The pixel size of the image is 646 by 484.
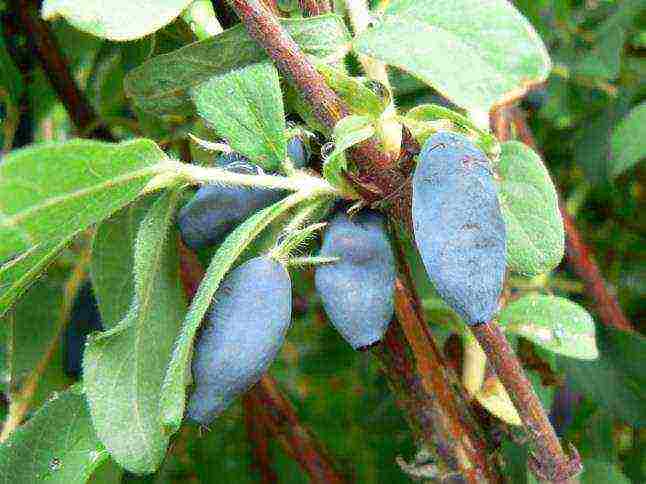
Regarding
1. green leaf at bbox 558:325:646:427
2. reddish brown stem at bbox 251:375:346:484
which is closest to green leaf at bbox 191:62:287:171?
reddish brown stem at bbox 251:375:346:484

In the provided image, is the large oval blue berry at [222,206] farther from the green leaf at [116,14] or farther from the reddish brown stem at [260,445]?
the reddish brown stem at [260,445]

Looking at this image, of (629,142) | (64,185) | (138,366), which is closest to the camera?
(64,185)

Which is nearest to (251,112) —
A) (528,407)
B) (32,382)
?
(528,407)

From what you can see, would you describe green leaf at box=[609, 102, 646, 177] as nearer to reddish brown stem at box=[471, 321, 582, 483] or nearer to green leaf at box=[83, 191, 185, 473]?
reddish brown stem at box=[471, 321, 582, 483]

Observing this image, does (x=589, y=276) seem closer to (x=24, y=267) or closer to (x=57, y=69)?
(x=57, y=69)

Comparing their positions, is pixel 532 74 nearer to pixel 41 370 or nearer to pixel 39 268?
pixel 39 268

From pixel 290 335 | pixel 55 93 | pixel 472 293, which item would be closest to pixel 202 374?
pixel 472 293
